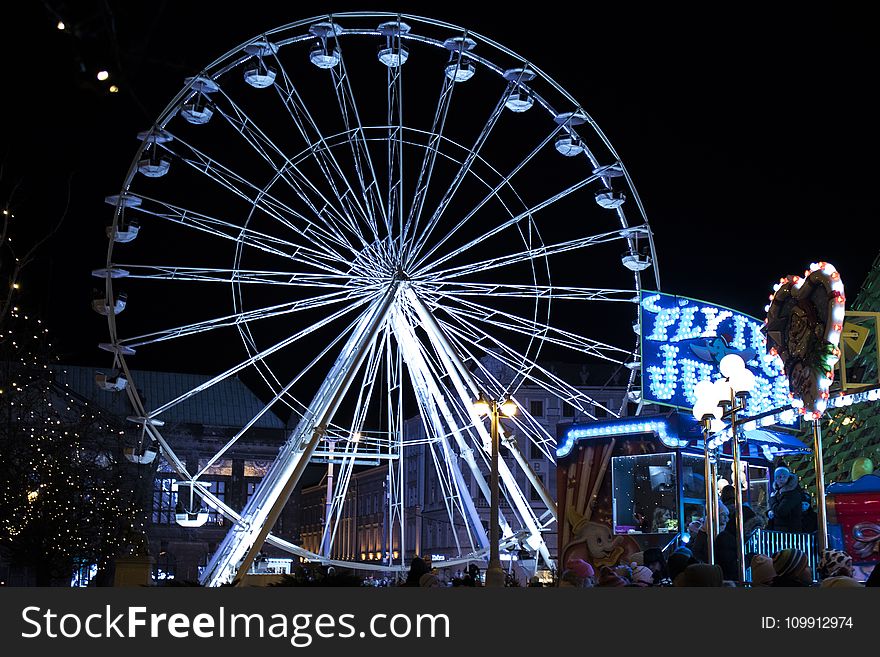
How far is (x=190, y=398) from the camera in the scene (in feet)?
269

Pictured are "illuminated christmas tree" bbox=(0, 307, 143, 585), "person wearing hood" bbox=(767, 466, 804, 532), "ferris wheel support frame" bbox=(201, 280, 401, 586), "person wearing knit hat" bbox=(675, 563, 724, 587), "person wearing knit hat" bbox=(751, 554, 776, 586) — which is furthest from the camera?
"illuminated christmas tree" bbox=(0, 307, 143, 585)

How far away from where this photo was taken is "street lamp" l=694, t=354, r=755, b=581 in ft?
43.6

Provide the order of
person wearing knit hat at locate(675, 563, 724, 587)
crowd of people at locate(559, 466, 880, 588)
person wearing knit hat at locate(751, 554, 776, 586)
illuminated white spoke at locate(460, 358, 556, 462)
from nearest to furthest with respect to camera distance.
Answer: person wearing knit hat at locate(675, 563, 724, 587), crowd of people at locate(559, 466, 880, 588), person wearing knit hat at locate(751, 554, 776, 586), illuminated white spoke at locate(460, 358, 556, 462)

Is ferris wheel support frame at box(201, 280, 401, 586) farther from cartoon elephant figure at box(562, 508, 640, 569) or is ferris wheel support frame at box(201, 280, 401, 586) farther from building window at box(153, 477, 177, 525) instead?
building window at box(153, 477, 177, 525)

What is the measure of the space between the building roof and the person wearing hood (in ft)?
Result: 217

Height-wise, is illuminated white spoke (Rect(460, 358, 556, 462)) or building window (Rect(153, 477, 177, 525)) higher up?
illuminated white spoke (Rect(460, 358, 556, 462))

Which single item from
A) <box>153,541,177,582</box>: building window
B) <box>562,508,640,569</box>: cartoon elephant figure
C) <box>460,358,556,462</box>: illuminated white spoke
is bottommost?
<box>153,541,177,582</box>: building window

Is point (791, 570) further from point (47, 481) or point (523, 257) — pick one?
point (47, 481)

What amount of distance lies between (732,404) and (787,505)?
2101 mm

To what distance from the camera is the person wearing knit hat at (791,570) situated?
342 inches

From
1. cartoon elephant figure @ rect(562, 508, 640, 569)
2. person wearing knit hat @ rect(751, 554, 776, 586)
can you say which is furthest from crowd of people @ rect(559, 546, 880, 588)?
cartoon elephant figure @ rect(562, 508, 640, 569)

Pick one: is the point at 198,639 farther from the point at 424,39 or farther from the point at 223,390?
the point at 223,390

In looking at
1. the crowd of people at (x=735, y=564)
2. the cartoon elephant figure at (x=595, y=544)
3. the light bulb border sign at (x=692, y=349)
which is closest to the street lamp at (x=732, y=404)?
the crowd of people at (x=735, y=564)

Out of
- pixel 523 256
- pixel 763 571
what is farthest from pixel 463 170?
pixel 763 571
